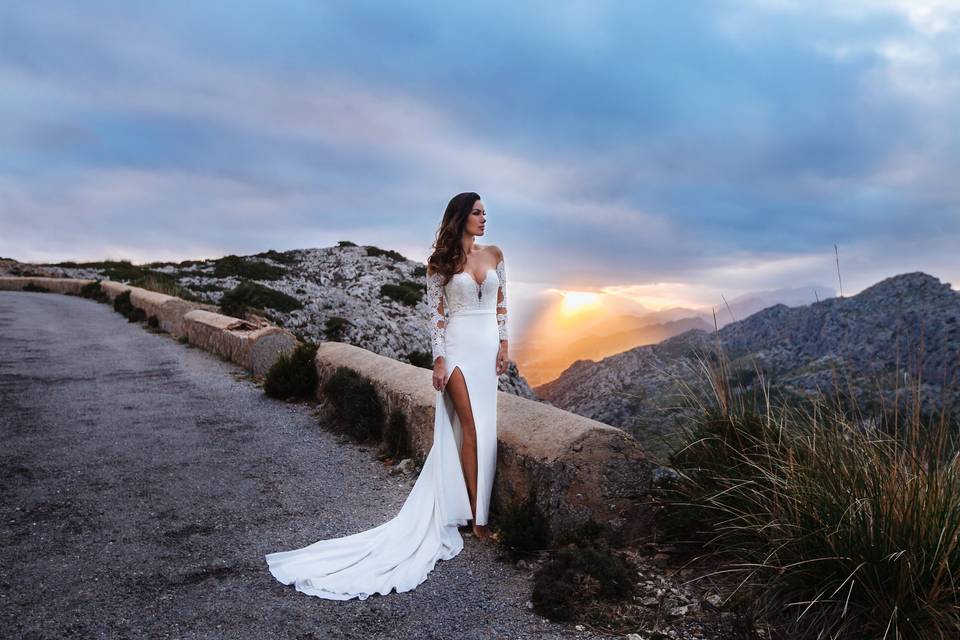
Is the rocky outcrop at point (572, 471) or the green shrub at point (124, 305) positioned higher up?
the green shrub at point (124, 305)

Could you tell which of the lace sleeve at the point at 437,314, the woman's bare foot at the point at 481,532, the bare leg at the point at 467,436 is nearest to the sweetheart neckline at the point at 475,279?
the lace sleeve at the point at 437,314

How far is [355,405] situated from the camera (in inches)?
263

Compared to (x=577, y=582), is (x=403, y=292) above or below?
above

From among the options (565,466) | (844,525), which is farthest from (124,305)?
(844,525)

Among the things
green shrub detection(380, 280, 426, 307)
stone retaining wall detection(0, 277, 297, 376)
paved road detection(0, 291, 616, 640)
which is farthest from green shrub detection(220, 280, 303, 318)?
paved road detection(0, 291, 616, 640)

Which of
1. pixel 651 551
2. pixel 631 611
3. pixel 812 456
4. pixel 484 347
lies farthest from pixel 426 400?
pixel 812 456

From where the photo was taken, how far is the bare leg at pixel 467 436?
14.1 ft

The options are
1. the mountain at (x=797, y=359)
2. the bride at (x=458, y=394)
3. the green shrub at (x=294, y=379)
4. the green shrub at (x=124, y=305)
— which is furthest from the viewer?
the green shrub at (x=124, y=305)

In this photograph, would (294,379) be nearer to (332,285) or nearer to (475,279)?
(475,279)

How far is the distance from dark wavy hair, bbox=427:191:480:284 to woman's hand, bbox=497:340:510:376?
67 cm

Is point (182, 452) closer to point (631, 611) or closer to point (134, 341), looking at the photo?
point (631, 611)

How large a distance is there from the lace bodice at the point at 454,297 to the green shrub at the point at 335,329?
1074cm

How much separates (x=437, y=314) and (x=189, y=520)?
232cm

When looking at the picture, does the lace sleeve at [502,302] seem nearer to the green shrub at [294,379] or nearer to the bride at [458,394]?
the bride at [458,394]
